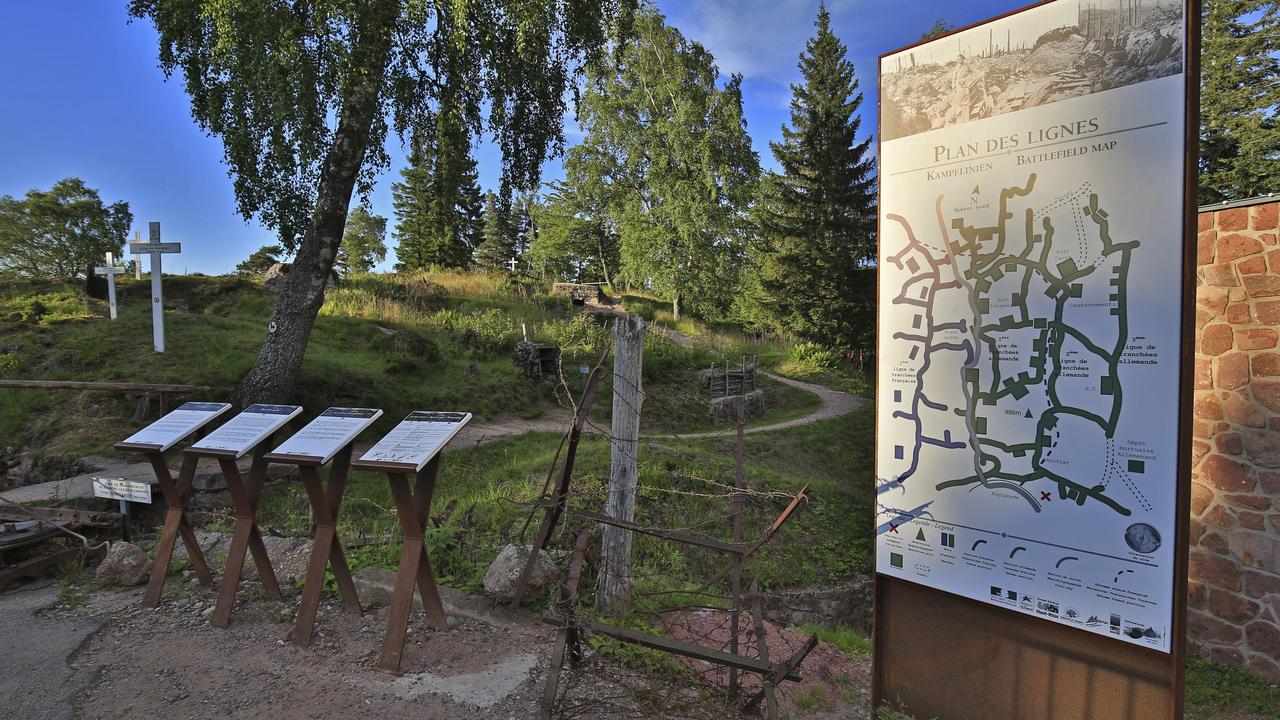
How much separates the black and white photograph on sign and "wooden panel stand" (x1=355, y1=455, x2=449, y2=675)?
9.90 ft

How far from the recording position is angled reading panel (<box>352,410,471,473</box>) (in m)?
3.00

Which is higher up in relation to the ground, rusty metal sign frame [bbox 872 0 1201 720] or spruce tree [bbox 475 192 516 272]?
spruce tree [bbox 475 192 516 272]

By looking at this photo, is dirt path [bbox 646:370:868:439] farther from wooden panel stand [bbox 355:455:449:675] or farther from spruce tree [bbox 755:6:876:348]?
wooden panel stand [bbox 355:455:449:675]

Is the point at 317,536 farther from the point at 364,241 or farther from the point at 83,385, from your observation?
the point at 364,241

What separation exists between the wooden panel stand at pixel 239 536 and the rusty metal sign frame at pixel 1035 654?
11.5 feet

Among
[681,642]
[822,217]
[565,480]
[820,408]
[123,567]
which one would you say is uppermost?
[822,217]

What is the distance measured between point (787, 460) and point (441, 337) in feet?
26.1

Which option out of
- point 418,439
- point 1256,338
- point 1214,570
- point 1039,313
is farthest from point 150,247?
point 1214,570

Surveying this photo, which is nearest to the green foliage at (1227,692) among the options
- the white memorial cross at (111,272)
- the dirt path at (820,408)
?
the dirt path at (820,408)

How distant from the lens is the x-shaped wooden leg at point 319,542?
3186 mm

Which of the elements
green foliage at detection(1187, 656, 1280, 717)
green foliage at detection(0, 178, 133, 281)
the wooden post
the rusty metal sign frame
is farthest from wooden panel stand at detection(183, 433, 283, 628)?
green foliage at detection(0, 178, 133, 281)

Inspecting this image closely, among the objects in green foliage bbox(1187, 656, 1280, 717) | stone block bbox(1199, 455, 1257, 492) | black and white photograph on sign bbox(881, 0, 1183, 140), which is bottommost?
green foliage bbox(1187, 656, 1280, 717)

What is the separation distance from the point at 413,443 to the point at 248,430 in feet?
3.88

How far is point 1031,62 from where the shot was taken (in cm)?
272
